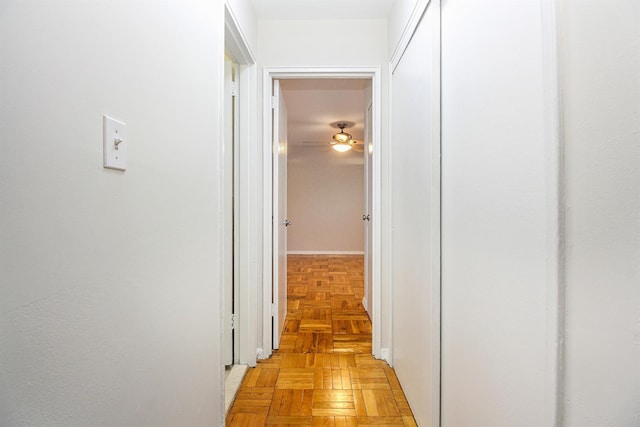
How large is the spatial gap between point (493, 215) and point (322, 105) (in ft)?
12.7

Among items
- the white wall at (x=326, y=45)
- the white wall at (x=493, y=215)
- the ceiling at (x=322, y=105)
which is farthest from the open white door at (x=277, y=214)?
the white wall at (x=493, y=215)

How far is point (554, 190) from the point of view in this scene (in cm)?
72

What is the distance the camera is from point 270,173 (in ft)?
8.19

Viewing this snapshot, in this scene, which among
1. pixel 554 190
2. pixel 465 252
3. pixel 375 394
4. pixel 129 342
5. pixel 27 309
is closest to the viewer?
pixel 27 309

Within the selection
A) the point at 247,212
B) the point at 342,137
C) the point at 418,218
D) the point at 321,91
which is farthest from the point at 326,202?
the point at 418,218

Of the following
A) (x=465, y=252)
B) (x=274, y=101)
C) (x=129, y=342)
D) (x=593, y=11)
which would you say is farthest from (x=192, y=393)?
(x=274, y=101)

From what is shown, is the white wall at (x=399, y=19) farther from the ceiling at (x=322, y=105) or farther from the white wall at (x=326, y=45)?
the ceiling at (x=322, y=105)

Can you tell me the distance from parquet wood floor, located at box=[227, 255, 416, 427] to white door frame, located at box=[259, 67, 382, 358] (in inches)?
8.6

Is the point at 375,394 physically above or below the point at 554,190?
below

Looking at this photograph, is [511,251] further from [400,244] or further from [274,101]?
[274,101]

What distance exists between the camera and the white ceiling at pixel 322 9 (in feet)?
7.43

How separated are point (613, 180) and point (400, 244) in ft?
5.05

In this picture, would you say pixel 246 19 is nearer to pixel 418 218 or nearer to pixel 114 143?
pixel 418 218

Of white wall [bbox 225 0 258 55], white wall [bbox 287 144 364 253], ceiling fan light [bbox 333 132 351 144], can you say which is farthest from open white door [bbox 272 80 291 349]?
white wall [bbox 287 144 364 253]
